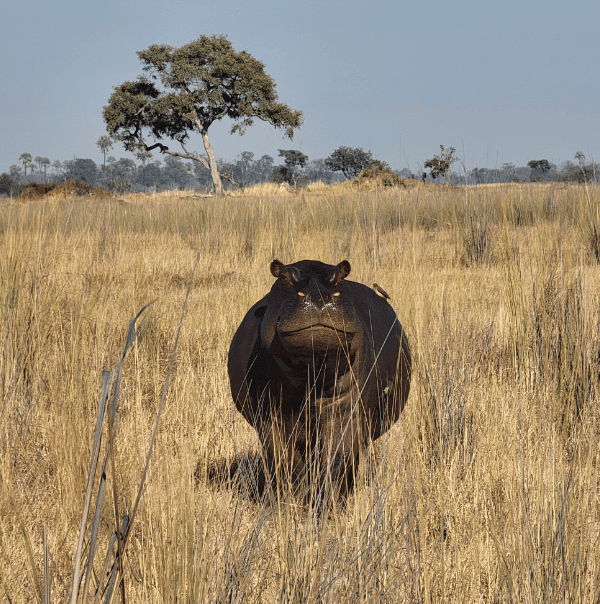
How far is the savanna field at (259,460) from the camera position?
49.4 inches

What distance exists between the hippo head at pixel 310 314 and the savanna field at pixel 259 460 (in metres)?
0.29

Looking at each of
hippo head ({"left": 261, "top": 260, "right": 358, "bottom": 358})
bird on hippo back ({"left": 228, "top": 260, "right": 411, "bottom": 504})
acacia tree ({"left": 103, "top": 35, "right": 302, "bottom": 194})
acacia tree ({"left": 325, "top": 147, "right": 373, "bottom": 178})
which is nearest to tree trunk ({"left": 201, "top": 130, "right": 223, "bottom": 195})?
acacia tree ({"left": 103, "top": 35, "right": 302, "bottom": 194})

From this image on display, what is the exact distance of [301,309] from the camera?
4.47 ft

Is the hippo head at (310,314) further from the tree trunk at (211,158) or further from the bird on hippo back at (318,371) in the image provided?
the tree trunk at (211,158)

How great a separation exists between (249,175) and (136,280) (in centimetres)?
8917

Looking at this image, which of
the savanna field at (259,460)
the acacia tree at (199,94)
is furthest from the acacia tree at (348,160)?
Answer: the savanna field at (259,460)

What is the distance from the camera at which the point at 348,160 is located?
5031 cm

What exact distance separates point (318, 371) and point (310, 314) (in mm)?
306

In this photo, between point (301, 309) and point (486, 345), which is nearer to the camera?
point (301, 309)

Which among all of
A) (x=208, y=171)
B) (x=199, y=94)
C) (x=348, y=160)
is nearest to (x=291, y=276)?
(x=199, y=94)

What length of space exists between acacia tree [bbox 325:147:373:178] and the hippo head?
49713 millimetres

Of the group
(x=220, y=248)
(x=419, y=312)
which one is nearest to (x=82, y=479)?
(x=419, y=312)

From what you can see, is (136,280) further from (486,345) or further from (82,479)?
(82,479)

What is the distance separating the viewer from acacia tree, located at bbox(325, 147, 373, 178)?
1976 inches
